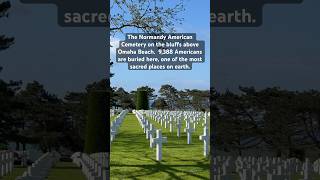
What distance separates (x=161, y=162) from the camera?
15594mm

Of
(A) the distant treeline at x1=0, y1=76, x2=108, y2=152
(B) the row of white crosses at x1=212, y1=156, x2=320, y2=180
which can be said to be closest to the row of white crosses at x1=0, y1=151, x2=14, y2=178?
(B) the row of white crosses at x1=212, y1=156, x2=320, y2=180

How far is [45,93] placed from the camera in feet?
125

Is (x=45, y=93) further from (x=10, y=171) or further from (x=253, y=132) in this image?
(x=10, y=171)

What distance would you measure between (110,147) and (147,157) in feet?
11.7

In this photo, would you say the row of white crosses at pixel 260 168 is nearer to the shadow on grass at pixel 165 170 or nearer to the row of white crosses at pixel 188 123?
the shadow on grass at pixel 165 170

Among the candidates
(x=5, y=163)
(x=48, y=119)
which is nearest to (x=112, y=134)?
(x=5, y=163)

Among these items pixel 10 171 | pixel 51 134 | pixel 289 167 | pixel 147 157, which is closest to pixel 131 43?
pixel 147 157

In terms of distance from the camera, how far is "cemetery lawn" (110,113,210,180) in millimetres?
14000

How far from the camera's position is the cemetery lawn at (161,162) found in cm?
1400

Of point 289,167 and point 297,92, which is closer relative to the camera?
point 289,167

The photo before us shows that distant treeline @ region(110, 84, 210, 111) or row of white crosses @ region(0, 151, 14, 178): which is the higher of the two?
distant treeline @ region(110, 84, 210, 111)

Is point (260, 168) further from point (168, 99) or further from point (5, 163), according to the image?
point (168, 99)

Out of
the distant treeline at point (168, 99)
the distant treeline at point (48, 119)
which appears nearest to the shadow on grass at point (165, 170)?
the distant treeline at point (48, 119)

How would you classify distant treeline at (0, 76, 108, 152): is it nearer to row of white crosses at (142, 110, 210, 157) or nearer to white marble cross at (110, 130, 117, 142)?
row of white crosses at (142, 110, 210, 157)
